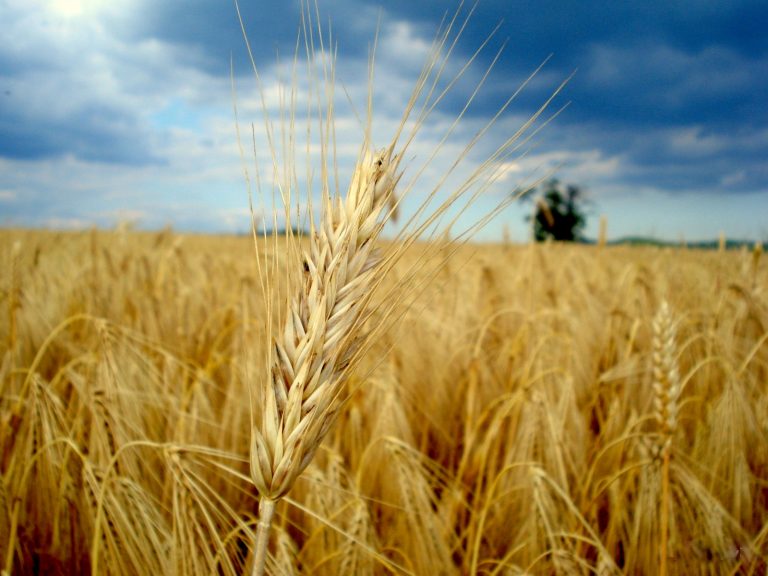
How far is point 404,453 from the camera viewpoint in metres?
1.44

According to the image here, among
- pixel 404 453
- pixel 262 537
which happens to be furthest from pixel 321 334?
pixel 404 453

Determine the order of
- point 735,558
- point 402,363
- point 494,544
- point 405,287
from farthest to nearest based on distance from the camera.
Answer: point 402,363, point 494,544, point 735,558, point 405,287

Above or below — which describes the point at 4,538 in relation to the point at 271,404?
below

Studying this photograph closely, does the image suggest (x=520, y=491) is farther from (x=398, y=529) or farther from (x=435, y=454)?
(x=435, y=454)

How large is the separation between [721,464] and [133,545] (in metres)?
1.97

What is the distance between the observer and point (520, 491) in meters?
1.69

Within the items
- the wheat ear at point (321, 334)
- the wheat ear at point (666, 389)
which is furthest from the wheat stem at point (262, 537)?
the wheat ear at point (666, 389)

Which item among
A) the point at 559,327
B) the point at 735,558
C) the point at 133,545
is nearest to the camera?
the point at 133,545

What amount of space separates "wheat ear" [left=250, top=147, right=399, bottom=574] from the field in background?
7 centimetres

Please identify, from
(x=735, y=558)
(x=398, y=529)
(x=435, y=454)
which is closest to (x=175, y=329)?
(x=435, y=454)

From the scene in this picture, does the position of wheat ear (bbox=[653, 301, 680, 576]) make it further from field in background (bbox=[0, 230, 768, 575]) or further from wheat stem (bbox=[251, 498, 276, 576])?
wheat stem (bbox=[251, 498, 276, 576])

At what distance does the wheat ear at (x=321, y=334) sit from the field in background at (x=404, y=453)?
2.6 inches

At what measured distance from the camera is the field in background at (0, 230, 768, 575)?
3.70ft

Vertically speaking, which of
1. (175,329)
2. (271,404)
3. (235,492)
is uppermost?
(271,404)
